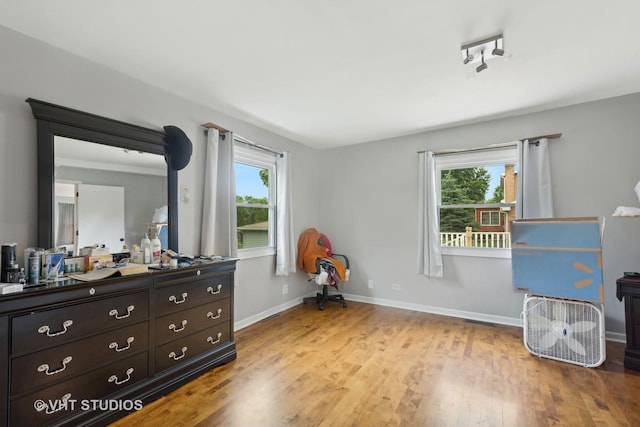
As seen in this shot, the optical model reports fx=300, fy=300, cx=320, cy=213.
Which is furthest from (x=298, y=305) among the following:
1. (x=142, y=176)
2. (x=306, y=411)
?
(x=142, y=176)

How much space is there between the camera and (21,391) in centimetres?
157

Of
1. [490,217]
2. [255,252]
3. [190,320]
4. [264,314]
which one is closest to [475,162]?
[490,217]

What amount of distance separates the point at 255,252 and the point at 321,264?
919 millimetres

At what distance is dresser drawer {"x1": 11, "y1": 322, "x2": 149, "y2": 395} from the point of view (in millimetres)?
1578

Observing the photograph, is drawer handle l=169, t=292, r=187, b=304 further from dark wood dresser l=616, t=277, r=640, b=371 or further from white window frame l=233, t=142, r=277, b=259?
dark wood dresser l=616, t=277, r=640, b=371

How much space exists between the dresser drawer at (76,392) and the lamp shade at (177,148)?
1.63 meters

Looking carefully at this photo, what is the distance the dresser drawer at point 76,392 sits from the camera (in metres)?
1.58

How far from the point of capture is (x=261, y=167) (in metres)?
4.09

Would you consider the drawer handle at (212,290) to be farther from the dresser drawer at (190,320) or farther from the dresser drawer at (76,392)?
the dresser drawer at (76,392)

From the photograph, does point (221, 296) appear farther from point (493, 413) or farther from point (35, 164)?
point (493, 413)

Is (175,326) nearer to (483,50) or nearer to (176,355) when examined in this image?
(176,355)

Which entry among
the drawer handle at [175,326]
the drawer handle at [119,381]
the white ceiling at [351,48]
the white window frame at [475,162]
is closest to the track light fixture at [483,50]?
the white ceiling at [351,48]

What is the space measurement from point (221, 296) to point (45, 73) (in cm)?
209

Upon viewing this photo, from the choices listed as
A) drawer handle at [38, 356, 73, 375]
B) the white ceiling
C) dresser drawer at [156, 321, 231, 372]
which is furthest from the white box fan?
drawer handle at [38, 356, 73, 375]
